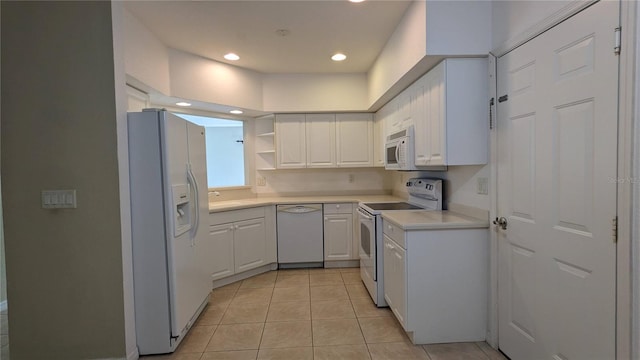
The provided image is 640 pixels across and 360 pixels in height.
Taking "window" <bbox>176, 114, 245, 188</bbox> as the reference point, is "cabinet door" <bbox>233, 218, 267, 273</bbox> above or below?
below

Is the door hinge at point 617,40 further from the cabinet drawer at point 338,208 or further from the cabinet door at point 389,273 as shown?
the cabinet drawer at point 338,208

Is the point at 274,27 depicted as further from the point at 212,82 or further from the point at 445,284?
the point at 445,284

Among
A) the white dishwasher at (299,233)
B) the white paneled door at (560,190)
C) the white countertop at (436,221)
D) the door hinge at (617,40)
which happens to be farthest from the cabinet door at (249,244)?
the door hinge at (617,40)

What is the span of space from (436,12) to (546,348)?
2.20 metres

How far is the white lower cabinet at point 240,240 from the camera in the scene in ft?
10.9

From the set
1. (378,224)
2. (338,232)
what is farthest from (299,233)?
(378,224)

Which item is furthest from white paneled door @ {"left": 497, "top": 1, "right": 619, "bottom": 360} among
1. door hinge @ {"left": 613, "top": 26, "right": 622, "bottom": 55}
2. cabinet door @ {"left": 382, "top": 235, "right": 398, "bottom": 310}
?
cabinet door @ {"left": 382, "top": 235, "right": 398, "bottom": 310}

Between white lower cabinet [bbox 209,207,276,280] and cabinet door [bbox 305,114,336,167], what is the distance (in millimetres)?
960

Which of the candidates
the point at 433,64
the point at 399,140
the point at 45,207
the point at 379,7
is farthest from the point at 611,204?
the point at 45,207

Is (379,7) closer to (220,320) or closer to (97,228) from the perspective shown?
(97,228)

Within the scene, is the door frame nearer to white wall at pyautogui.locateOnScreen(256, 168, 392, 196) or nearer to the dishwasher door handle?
the dishwasher door handle

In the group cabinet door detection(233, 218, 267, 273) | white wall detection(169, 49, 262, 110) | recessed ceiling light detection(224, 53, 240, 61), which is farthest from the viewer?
cabinet door detection(233, 218, 267, 273)

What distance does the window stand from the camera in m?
4.10

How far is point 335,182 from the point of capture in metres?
4.53
